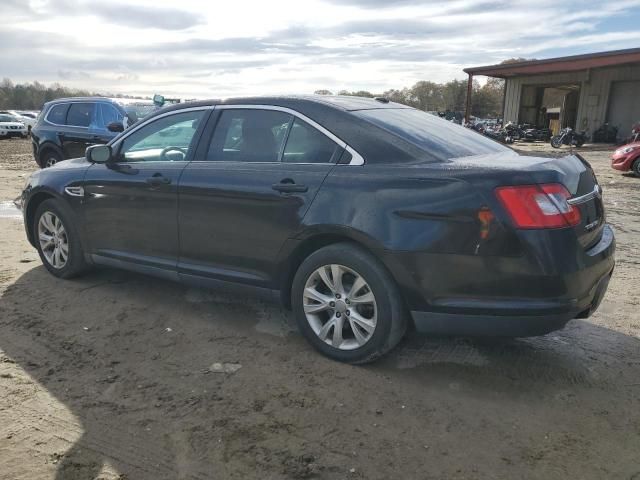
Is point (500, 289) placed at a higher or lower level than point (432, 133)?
lower

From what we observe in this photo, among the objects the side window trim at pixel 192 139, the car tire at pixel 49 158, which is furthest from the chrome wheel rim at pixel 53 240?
the car tire at pixel 49 158

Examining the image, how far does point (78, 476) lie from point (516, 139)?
95.2 feet

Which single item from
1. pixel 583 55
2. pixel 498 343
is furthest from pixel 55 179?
pixel 583 55

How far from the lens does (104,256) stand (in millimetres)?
4648

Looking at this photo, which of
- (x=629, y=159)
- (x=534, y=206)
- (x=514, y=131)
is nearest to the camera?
(x=534, y=206)

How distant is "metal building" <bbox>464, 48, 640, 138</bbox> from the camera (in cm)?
2477

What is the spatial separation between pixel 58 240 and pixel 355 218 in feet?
10.2

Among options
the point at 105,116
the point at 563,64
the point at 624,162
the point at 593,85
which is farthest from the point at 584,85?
the point at 105,116

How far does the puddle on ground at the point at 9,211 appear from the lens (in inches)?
313

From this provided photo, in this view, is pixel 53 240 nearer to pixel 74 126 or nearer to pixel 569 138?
pixel 74 126

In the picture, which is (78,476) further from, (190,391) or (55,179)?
(55,179)

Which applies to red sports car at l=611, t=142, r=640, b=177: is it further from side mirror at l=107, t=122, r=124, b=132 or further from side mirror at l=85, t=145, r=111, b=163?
side mirror at l=85, t=145, r=111, b=163

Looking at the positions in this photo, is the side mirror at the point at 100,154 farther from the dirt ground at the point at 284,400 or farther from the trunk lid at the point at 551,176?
the trunk lid at the point at 551,176

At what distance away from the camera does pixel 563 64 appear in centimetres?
2603
